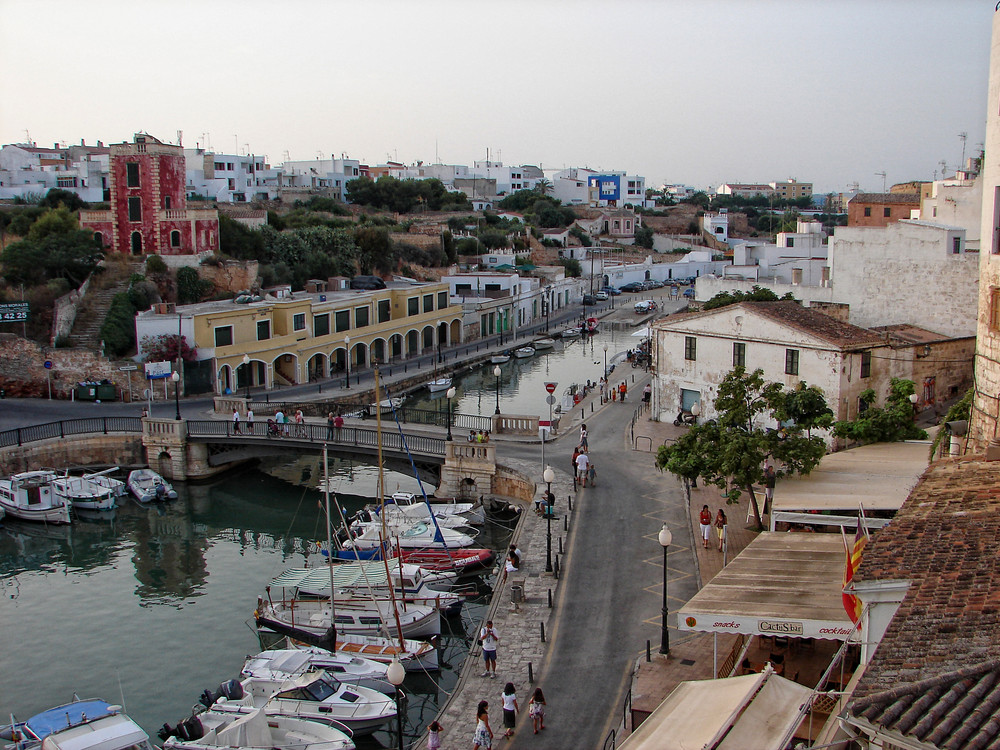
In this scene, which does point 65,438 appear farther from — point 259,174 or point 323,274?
point 259,174

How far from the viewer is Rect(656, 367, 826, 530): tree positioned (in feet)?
67.9

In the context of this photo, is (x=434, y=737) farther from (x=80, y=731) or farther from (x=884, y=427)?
(x=884, y=427)

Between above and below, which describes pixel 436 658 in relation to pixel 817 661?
below

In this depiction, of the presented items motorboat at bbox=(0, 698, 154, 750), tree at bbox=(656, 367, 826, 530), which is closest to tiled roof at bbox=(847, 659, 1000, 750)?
tree at bbox=(656, 367, 826, 530)

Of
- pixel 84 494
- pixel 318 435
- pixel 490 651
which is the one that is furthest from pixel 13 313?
pixel 490 651

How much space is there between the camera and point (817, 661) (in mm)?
15430

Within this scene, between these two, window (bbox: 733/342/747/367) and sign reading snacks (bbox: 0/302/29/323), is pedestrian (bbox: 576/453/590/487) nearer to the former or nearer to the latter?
window (bbox: 733/342/747/367)

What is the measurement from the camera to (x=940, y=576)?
10.5 metres

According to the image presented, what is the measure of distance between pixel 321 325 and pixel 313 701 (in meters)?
32.1

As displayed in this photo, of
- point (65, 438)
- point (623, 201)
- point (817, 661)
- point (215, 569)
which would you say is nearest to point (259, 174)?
point (623, 201)

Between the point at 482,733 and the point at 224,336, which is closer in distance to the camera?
the point at 482,733

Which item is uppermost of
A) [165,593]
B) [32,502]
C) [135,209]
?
[135,209]

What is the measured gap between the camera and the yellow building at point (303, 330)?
4175 centimetres

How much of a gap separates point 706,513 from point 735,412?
2.47 meters
